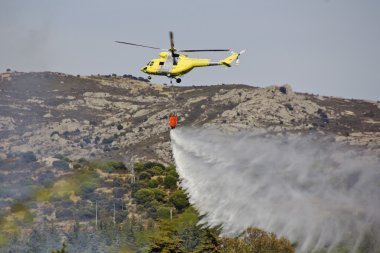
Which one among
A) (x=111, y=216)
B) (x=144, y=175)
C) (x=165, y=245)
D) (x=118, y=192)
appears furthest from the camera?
(x=144, y=175)

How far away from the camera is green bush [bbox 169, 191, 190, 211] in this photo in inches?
4830

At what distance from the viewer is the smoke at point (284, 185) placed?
55188 millimetres

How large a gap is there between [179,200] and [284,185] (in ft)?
200

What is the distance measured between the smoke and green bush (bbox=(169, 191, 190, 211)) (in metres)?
41.1

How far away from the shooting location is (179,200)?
12488 cm

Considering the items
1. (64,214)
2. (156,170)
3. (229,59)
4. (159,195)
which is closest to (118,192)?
(159,195)

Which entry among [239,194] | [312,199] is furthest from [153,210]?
[312,199]

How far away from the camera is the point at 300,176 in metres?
65.1

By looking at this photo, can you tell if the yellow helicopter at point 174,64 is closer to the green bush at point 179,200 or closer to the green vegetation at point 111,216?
the green vegetation at point 111,216

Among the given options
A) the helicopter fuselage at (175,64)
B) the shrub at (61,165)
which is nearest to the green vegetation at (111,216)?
the shrub at (61,165)

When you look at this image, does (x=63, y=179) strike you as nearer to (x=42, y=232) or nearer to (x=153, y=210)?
(x=42, y=232)

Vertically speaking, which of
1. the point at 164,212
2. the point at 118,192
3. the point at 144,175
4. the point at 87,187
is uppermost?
the point at 87,187

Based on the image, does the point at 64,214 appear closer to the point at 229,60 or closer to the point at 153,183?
the point at 153,183

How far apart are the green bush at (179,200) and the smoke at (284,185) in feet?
135
